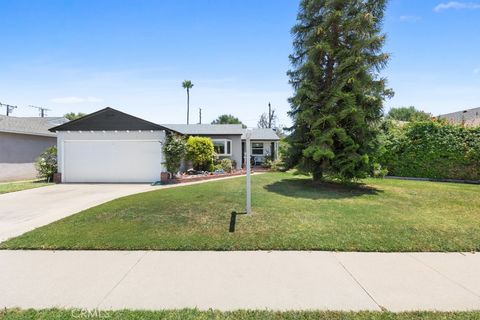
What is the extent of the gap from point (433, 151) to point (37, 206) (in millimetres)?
17571

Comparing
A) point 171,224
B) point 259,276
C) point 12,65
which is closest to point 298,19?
point 171,224

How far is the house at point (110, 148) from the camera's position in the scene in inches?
508

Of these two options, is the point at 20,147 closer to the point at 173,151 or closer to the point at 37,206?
the point at 173,151

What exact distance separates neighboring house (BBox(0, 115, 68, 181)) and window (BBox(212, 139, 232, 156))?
11.6 m

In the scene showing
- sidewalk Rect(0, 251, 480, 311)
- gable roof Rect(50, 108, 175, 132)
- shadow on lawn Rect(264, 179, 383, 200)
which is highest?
gable roof Rect(50, 108, 175, 132)

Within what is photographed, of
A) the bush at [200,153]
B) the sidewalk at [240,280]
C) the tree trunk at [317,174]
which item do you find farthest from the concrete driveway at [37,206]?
the tree trunk at [317,174]

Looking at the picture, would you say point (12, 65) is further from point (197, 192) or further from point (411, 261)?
point (411, 261)

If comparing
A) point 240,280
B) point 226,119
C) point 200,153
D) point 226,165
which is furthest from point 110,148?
point 226,119

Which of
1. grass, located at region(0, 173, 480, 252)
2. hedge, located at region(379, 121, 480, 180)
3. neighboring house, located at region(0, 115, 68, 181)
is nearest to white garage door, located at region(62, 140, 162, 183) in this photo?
neighboring house, located at region(0, 115, 68, 181)

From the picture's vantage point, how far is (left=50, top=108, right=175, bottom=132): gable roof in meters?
12.8

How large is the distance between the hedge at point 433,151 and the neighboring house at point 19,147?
836 inches

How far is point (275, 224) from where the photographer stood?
5445mm

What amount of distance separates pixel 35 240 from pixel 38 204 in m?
4.14

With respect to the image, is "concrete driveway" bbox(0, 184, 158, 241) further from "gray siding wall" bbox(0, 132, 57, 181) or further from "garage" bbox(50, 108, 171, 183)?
"gray siding wall" bbox(0, 132, 57, 181)
